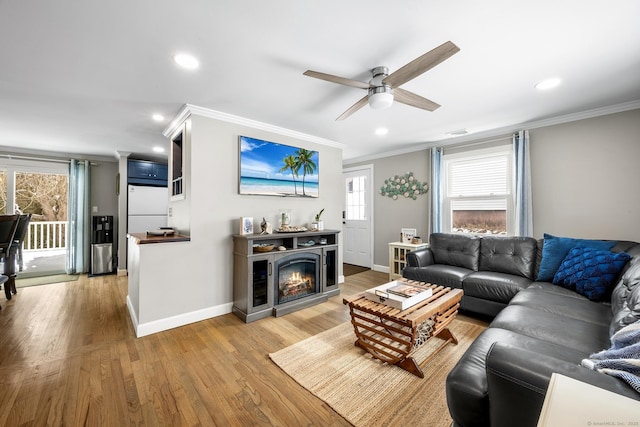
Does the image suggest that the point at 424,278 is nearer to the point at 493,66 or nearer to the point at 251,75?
the point at 493,66

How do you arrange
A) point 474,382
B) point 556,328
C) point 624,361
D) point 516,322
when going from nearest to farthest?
point 624,361, point 474,382, point 556,328, point 516,322

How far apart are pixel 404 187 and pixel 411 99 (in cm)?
274

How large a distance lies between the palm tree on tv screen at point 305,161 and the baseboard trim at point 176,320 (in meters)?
1.87

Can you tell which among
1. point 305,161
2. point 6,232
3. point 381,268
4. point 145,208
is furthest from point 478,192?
point 6,232

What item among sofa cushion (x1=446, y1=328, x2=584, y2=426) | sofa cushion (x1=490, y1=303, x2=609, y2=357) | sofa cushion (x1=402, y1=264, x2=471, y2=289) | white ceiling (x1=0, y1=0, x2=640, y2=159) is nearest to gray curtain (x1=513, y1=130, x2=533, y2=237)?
white ceiling (x1=0, y1=0, x2=640, y2=159)

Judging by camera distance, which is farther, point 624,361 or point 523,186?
point 523,186

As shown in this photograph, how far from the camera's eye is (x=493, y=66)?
2104 millimetres

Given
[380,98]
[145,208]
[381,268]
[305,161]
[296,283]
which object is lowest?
[381,268]

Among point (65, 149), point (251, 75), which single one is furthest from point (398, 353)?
point (65, 149)

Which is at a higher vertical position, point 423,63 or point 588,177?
point 423,63

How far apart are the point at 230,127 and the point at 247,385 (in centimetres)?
265

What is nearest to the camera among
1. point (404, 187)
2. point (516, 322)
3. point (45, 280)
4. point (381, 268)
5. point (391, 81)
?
point (516, 322)

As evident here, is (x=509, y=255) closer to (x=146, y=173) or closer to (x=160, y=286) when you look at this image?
(x=160, y=286)

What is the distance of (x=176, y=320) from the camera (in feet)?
9.00
